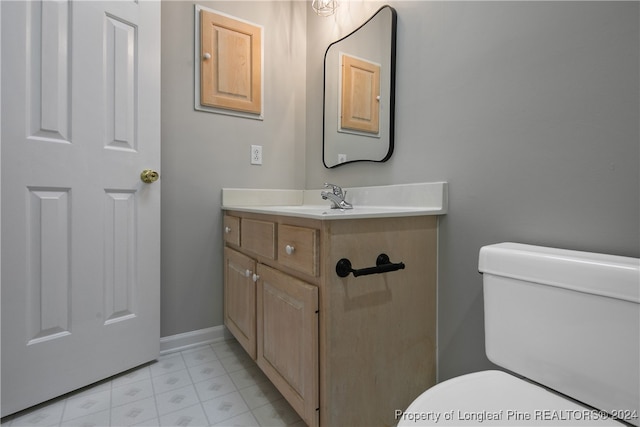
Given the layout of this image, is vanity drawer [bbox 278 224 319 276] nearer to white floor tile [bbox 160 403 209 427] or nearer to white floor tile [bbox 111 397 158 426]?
white floor tile [bbox 160 403 209 427]

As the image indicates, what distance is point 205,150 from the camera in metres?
1.63

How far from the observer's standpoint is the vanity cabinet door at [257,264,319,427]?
0.88 m

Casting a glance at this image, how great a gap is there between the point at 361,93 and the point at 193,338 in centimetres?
153

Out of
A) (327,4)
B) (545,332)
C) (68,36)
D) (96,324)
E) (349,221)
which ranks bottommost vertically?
(96,324)

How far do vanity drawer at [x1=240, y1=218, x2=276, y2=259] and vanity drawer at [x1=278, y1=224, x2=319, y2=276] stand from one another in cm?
6

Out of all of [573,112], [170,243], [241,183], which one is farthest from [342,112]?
[170,243]

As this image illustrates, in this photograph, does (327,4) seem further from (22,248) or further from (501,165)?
(22,248)

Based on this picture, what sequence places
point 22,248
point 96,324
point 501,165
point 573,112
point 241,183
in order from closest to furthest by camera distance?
point 573,112 < point 501,165 < point 22,248 < point 96,324 < point 241,183

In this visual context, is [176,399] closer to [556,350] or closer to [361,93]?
[556,350]

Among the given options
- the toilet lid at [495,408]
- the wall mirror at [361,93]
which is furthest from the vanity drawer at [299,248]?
the wall mirror at [361,93]

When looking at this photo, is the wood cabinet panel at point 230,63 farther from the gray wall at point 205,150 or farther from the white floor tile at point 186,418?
the white floor tile at point 186,418

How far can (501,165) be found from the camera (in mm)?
922

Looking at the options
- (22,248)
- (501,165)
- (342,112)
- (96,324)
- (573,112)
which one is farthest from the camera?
(342,112)

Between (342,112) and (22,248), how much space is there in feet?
4.73
